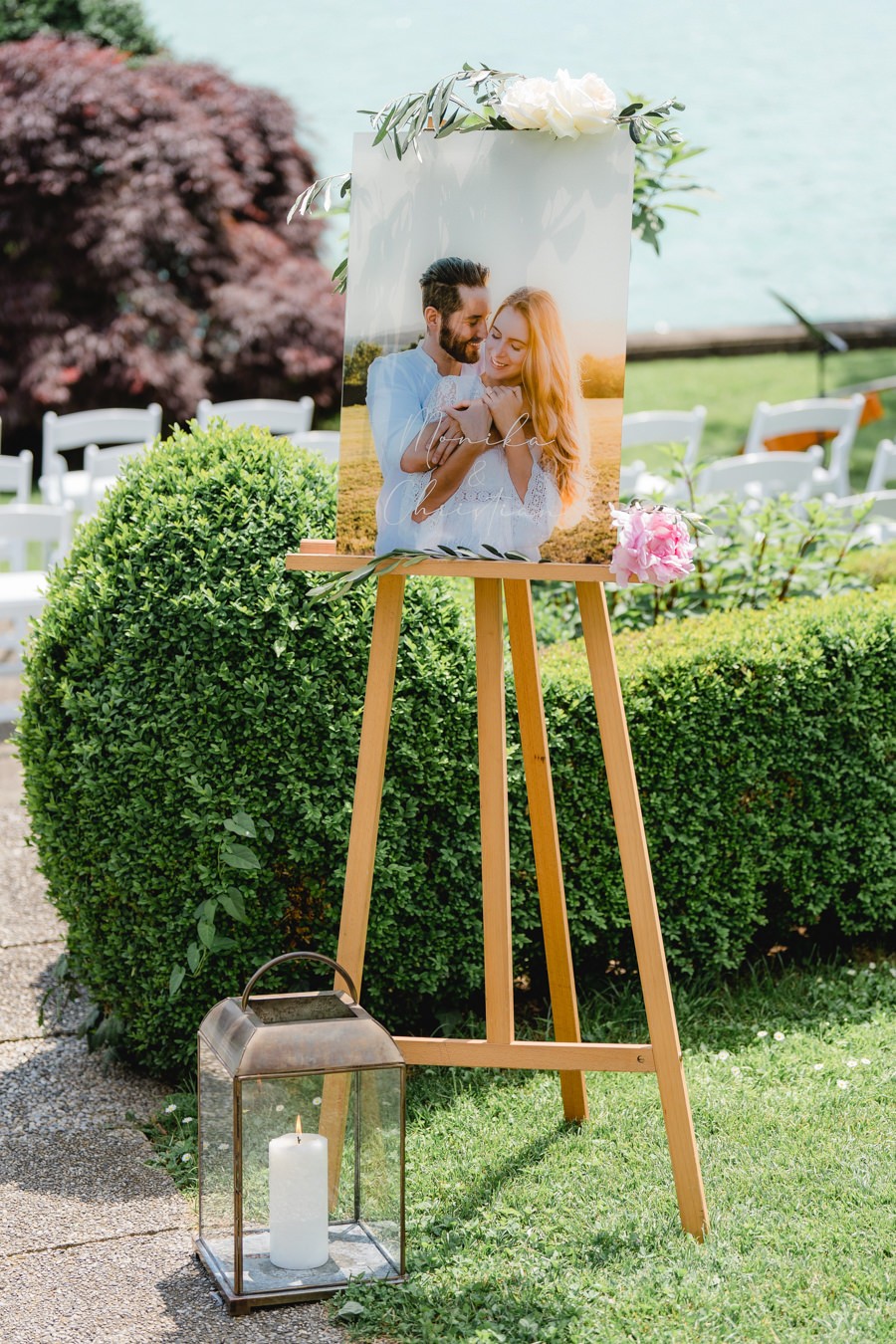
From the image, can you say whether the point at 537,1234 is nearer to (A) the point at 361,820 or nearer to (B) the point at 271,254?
(A) the point at 361,820

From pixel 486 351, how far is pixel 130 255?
28.9 ft

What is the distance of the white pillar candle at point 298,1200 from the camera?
2.39m

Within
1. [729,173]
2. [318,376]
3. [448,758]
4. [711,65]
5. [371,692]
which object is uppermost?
[711,65]

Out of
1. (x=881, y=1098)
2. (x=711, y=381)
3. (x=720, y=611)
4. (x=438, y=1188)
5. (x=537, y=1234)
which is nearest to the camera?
(x=537, y=1234)

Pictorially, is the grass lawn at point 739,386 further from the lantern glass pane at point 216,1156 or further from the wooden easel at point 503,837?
the lantern glass pane at point 216,1156

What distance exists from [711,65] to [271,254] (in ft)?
18.7

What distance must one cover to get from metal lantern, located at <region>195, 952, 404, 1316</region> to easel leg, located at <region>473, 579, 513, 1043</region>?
33cm

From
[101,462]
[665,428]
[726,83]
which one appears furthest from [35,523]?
[726,83]

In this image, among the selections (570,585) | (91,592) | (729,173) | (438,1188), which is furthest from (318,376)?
(438,1188)

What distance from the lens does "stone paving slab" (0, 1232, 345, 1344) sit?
235cm

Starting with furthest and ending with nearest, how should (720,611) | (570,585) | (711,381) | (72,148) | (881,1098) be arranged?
(711,381) → (72,148) → (570,585) → (720,611) → (881,1098)

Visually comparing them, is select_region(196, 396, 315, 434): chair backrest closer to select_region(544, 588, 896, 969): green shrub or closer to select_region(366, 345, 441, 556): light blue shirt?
select_region(544, 588, 896, 969): green shrub

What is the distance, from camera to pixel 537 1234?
2.62 m

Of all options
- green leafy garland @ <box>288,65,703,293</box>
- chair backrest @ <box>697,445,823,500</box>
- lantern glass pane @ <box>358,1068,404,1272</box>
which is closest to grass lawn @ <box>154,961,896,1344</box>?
lantern glass pane @ <box>358,1068,404,1272</box>
